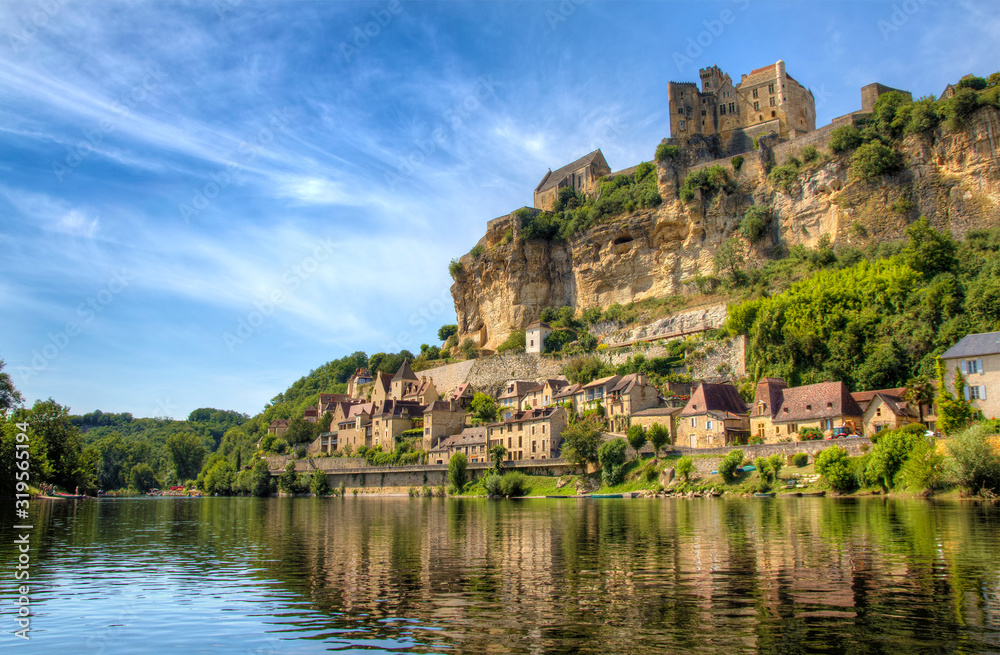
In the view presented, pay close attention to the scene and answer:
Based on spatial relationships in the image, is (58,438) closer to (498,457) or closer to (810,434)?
(498,457)

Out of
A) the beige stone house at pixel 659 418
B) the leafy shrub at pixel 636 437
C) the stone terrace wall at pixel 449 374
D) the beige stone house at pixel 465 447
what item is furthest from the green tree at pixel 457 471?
the stone terrace wall at pixel 449 374

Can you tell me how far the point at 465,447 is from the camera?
6894 cm

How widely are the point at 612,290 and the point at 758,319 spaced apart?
27055 mm

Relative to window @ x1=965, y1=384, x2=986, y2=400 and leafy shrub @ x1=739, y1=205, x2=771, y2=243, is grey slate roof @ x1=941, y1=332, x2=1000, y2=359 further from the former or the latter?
leafy shrub @ x1=739, y1=205, x2=771, y2=243

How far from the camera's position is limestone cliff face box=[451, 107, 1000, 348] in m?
58.0

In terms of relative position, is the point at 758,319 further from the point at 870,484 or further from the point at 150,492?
the point at 150,492

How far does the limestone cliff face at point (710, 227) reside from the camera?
58.0 m

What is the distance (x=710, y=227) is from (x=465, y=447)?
34.4 m

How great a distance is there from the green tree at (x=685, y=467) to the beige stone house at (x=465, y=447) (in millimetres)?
22488

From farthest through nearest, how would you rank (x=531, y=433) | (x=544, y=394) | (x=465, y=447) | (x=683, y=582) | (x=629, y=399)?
(x=544, y=394) → (x=465, y=447) → (x=531, y=433) → (x=629, y=399) → (x=683, y=582)

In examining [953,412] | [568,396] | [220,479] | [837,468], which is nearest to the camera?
[837,468]

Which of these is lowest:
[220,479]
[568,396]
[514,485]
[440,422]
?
[220,479]

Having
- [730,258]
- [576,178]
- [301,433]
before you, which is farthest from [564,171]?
[301,433]

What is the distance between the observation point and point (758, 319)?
57.8 m
